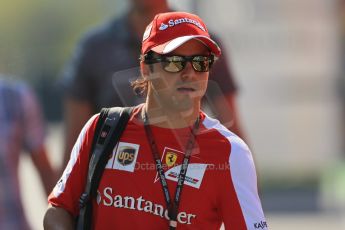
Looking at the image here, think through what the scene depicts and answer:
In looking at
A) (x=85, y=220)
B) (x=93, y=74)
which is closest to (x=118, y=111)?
(x=85, y=220)

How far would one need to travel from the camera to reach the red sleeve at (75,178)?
4273 millimetres

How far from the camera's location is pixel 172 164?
417 centimetres

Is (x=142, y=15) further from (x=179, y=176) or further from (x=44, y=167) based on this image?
(x=179, y=176)

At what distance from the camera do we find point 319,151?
17.4m

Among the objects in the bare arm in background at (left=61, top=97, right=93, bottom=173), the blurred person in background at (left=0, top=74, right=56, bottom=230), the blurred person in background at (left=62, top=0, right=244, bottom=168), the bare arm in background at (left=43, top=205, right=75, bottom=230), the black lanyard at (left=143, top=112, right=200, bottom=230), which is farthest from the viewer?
the blurred person in background at (left=0, top=74, right=56, bottom=230)

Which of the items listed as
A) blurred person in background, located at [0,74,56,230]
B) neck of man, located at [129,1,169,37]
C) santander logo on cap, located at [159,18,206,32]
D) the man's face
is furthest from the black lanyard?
blurred person in background, located at [0,74,56,230]

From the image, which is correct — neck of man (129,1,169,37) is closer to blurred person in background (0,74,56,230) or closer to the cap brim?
blurred person in background (0,74,56,230)

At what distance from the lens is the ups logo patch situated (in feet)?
13.8

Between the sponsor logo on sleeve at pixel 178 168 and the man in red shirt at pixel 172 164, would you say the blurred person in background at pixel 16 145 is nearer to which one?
the man in red shirt at pixel 172 164

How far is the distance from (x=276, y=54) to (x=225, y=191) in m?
13.1

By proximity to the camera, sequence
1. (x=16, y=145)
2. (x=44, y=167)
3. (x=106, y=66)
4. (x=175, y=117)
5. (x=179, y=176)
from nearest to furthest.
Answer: (x=179, y=176), (x=175, y=117), (x=106, y=66), (x=16, y=145), (x=44, y=167)

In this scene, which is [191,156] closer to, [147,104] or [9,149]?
[147,104]

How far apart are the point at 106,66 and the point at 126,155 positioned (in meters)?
2.03

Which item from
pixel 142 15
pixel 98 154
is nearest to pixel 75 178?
pixel 98 154
